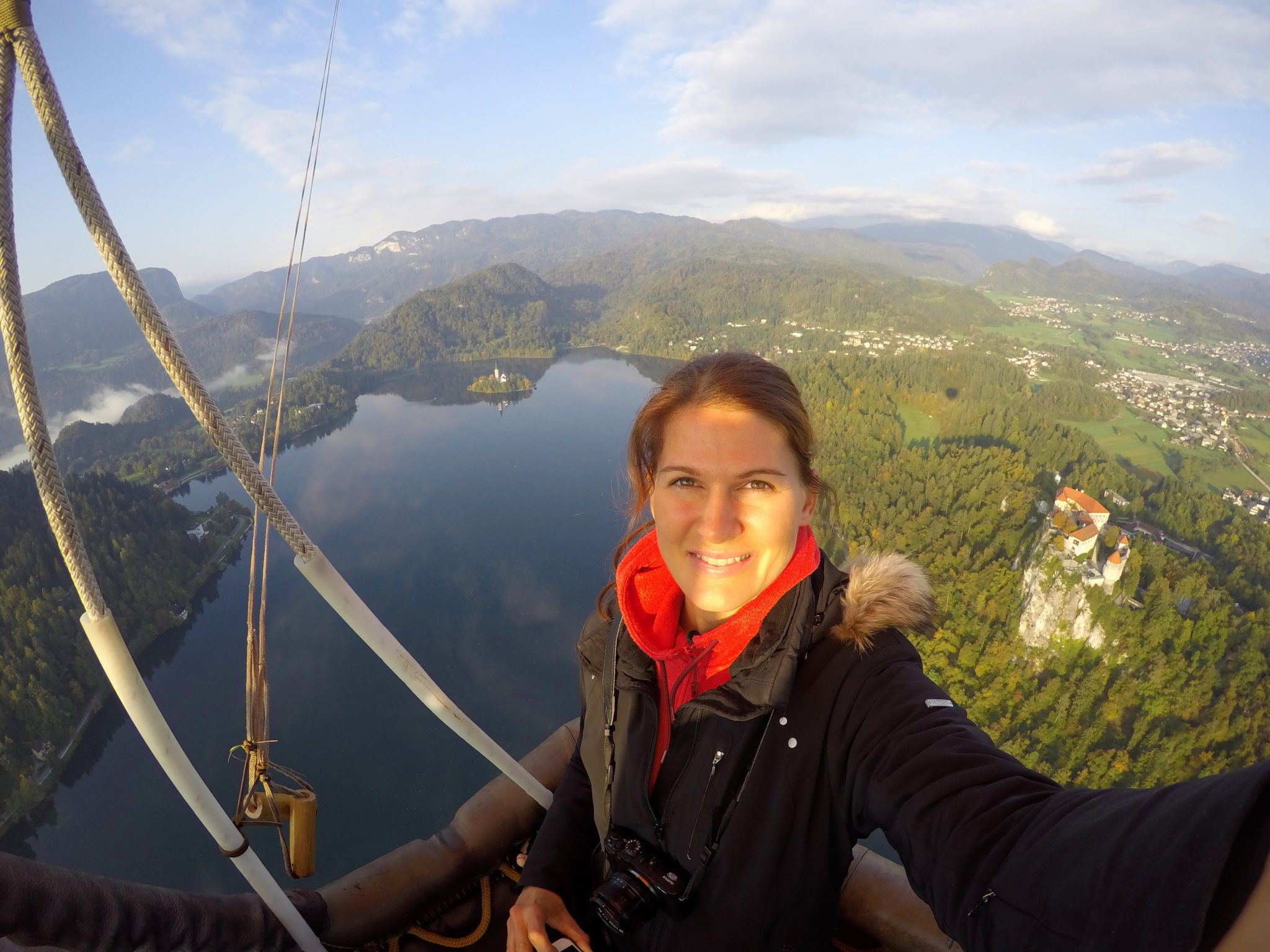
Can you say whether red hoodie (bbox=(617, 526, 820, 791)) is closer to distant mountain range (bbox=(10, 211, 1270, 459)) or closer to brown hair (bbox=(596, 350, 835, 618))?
brown hair (bbox=(596, 350, 835, 618))

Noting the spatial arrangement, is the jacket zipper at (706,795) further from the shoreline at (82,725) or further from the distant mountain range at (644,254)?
the distant mountain range at (644,254)

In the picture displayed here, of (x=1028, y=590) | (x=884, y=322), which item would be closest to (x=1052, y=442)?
(x=1028, y=590)

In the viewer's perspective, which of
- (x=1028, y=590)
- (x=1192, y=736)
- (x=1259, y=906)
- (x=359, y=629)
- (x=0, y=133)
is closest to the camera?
(x=1259, y=906)

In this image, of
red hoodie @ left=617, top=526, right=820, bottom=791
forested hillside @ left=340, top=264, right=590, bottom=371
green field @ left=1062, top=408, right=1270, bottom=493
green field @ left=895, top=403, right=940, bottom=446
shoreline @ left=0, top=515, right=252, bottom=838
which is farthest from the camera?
forested hillside @ left=340, top=264, right=590, bottom=371

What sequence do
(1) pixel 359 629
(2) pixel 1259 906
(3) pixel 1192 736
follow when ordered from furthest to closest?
(3) pixel 1192 736 → (1) pixel 359 629 → (2) pixel 1259 906

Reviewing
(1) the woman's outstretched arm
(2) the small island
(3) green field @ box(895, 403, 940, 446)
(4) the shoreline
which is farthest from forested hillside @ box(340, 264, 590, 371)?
(1) the woman's outstretched arm

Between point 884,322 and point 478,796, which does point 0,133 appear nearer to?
point 478,796

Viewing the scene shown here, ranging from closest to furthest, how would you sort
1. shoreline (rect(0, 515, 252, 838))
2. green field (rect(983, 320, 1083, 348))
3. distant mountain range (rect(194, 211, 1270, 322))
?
shoreline (rect(0, 515, 252, 838))
green field (rect(983, 320, 1083, 348))
distant mountain range (rect(194, 211, 1270, 322))
